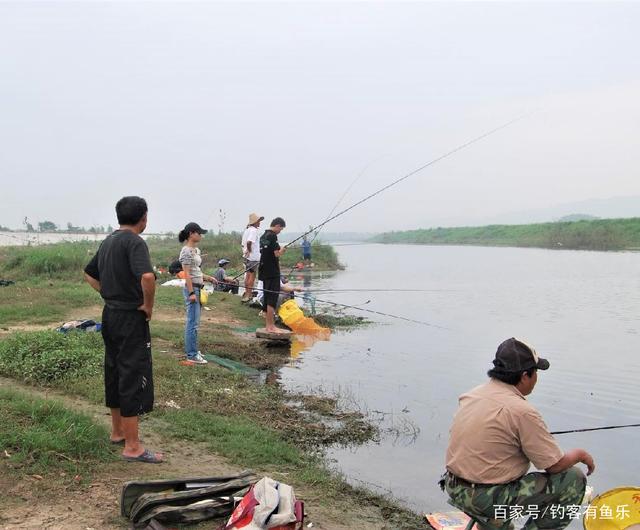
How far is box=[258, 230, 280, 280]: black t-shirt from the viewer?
909 centimetres

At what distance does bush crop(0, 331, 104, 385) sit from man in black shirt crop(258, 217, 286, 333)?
10.0 feet

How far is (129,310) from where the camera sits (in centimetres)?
396

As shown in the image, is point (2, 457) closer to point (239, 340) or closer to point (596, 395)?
point (239, 340)

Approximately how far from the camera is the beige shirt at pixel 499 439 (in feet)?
9.55

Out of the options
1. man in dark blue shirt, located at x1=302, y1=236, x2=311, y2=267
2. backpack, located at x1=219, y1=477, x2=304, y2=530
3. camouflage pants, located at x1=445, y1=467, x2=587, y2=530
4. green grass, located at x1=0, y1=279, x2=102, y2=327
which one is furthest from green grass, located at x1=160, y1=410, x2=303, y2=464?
man in dark blue shirt, located at x1=302, y1=236, x2=311, y2=267

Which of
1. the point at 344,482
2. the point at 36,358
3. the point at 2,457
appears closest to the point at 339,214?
the point at 36,358

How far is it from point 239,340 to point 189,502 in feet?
18.4

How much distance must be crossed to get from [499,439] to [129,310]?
245cm

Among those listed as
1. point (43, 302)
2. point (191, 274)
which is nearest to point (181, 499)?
point (191, 274)

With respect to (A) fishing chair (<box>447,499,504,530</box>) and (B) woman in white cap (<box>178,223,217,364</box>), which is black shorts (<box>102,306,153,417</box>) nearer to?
(A) fishing chair (<box>447,499,504,530</box>)

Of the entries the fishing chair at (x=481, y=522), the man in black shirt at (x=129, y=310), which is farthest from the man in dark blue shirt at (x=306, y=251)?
the fishing chair at (x=481, y=522)

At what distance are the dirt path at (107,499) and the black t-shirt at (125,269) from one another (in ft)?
3.63

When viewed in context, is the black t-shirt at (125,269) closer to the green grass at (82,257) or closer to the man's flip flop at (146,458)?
the man's flip flop at (146,458)

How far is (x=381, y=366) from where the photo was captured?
838cm
